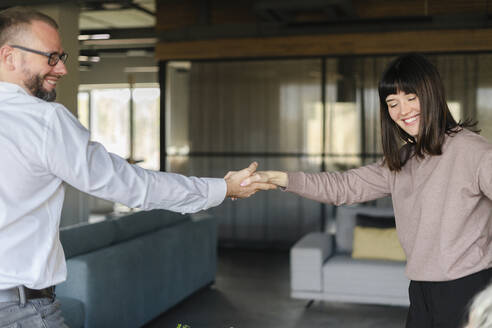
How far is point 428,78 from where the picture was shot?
5.60 feet

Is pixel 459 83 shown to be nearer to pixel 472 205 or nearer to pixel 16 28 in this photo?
pixel 472 205

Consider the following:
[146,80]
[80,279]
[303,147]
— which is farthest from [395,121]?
[146,80]

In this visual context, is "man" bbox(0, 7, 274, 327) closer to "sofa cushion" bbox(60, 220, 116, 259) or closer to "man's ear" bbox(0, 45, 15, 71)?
"man's ear" bbox(0, 45, 15, 71)

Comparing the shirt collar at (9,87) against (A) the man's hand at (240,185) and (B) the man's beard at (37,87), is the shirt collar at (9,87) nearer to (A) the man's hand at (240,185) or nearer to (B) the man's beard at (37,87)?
(B) the man's beard at (37,87)

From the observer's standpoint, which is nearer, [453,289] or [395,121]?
[453,289]

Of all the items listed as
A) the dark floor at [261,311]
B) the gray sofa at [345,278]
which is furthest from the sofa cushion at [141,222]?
the gray sofa at [345,278]

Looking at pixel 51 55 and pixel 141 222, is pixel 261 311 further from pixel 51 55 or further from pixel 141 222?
pixel 51 55

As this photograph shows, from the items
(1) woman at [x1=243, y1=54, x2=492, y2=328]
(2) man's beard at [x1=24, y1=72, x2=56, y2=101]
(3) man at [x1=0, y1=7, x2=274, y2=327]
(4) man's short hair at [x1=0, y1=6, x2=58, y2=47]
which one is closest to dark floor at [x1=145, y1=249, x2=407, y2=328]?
(1) woman at [x1=243, y1=54, x2=492, y2=328]

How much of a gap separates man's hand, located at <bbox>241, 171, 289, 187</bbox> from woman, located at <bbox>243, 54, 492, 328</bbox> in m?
0.40

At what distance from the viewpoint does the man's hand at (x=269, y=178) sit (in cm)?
208

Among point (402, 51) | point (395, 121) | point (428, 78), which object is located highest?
point (402, 51)

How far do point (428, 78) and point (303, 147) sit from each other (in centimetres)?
540

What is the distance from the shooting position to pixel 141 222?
4.26 metres

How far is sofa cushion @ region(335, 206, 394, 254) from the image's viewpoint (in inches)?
195
